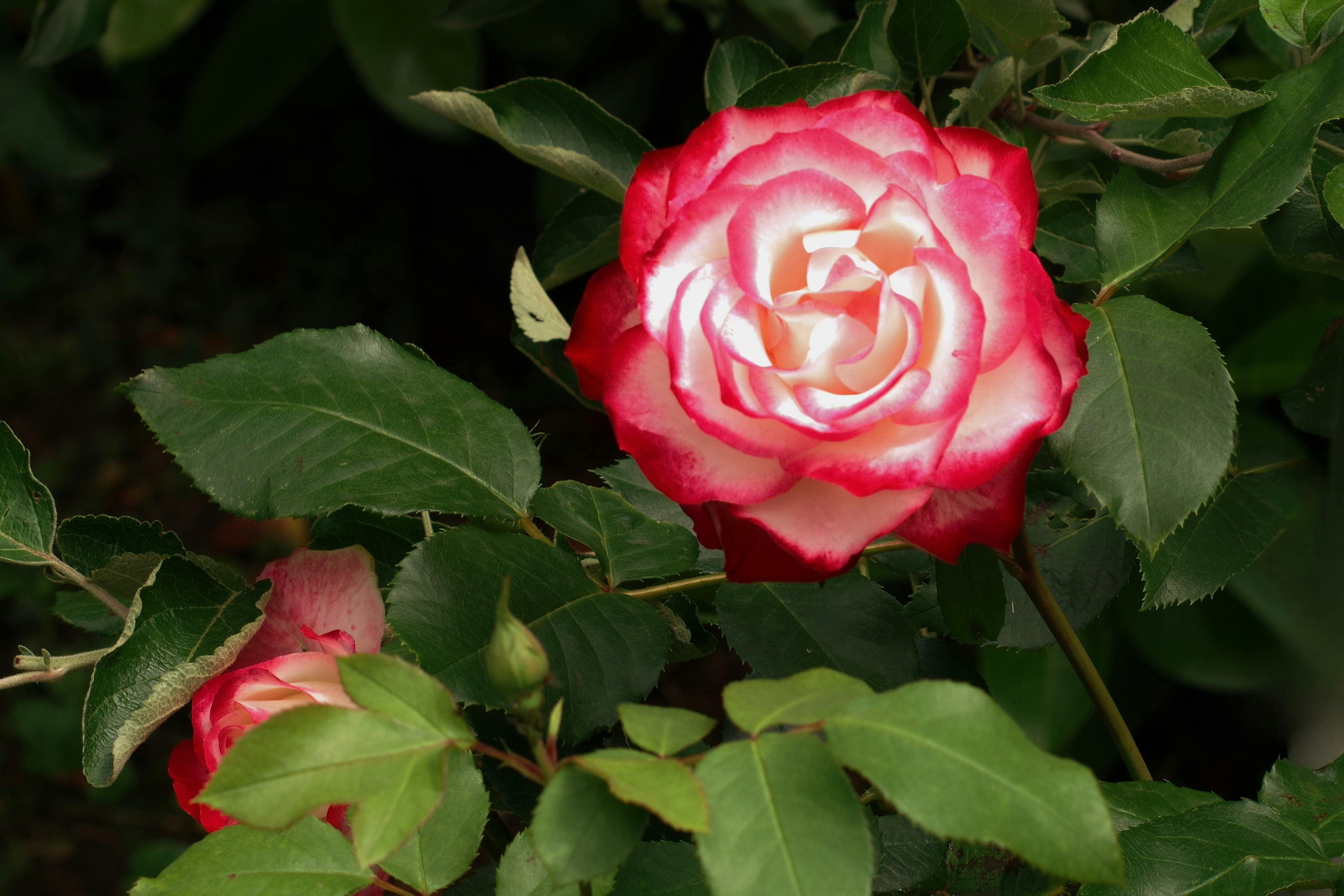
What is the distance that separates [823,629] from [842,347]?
0.13 m

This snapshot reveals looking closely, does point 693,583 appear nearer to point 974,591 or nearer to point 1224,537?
point 974,591

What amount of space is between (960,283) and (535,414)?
1376 millimetres

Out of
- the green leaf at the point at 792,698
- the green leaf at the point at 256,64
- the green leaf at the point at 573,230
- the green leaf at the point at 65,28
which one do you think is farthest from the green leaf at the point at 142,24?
the green leaf at the point at 792,698

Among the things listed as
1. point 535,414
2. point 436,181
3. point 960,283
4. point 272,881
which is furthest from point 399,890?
point 436,181

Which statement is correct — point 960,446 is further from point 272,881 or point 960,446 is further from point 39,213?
point 39,213

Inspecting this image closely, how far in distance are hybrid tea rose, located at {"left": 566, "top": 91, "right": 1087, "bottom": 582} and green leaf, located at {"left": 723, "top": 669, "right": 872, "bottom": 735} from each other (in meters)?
0.03

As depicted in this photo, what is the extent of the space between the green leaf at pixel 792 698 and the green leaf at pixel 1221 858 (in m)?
0.12

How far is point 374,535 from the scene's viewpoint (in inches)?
17.4

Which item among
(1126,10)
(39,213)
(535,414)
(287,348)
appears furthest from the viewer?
(39,213)

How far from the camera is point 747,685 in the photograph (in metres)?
0.28

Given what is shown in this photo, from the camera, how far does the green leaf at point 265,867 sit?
30 centimetres

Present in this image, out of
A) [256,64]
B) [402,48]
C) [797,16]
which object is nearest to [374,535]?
[797,16]

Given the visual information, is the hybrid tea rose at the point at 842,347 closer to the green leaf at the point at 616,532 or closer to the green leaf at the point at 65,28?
the green leaf at the point at 616,532

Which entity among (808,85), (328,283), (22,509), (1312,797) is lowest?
(328,283)
